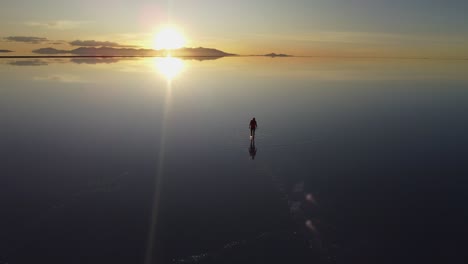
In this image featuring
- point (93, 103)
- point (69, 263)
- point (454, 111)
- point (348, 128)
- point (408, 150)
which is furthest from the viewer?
point (93, 103)

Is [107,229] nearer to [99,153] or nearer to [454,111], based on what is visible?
[99,153]

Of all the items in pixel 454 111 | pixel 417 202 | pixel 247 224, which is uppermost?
pixel 454 111

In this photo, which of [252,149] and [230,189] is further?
[252,149]

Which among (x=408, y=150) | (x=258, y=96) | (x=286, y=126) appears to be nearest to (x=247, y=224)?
(x=408, y=150)

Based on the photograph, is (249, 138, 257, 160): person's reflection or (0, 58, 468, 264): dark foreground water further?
(249, 138, 257, 160): person's reflection

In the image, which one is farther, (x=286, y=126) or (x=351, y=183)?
(x=286, y=126)

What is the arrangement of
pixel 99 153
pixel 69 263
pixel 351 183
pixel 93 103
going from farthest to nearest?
pixel 93 103, pixel 99 153, pixel 351 183, pixel 69 263

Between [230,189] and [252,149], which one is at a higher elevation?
[252,149]

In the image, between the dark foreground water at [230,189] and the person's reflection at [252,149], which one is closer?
the dark foreground water at [230,189]
